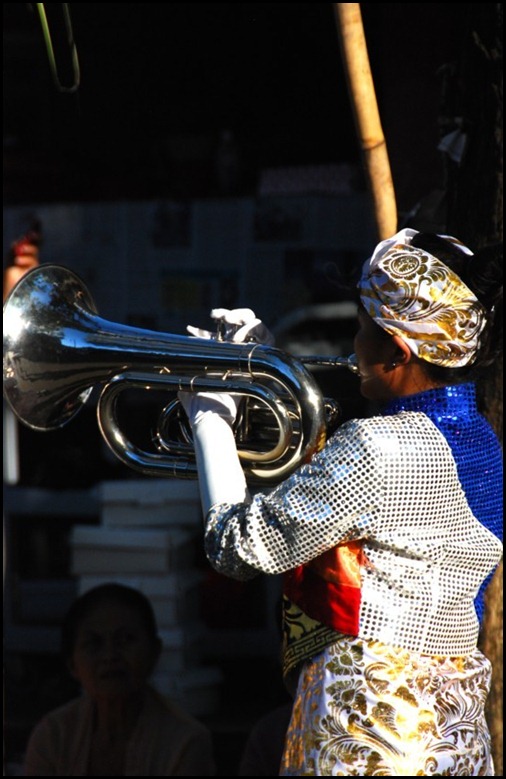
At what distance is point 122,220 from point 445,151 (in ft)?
7.05

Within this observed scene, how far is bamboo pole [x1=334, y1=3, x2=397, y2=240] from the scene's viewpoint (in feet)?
8.49

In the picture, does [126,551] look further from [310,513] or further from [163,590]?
[310,513]

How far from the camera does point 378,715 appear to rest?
1.94 m

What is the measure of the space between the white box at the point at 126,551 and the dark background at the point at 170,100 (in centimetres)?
138

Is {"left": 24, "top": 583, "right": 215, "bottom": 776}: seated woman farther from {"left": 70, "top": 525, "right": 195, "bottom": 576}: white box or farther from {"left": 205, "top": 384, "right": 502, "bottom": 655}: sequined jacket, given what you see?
{"left": 205, "top": 384, "right": 502, "bottom": 655}: sequined jacket

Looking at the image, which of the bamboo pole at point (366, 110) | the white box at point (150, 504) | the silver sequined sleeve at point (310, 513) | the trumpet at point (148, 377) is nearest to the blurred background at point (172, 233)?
the white box at point (150, 504)

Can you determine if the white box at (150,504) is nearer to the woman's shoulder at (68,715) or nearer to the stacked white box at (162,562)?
the stacked white box at (162,562)

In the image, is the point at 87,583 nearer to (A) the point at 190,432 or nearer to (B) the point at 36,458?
(B) the point at 36,458

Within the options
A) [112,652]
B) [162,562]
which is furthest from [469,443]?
[162,562]

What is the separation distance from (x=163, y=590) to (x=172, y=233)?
139 centimetres

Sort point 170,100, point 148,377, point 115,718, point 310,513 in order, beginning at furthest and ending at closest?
point 170,100
point 115,718
point 148,377
point 310,513

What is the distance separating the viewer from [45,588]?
15.9 ft

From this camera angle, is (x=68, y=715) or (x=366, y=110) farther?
(x=68, y=715)

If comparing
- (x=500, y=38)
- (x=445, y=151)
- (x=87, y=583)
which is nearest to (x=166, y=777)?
(x=87, y=583)
